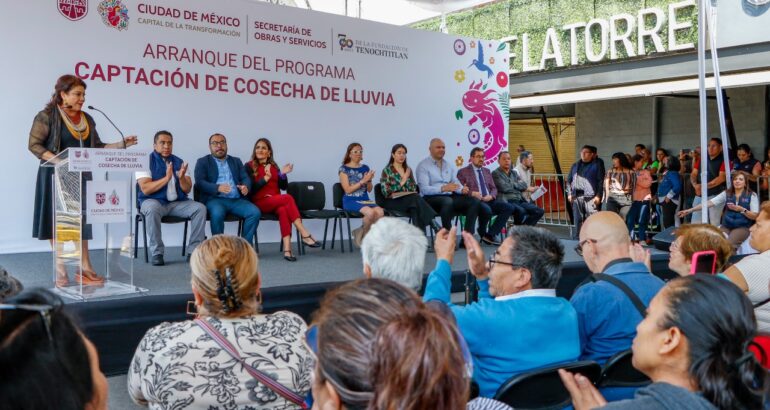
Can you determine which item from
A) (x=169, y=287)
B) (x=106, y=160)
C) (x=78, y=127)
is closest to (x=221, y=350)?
(x=106, y=160)

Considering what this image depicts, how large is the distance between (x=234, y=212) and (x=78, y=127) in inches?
77.6

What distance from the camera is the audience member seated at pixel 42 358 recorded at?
85cm

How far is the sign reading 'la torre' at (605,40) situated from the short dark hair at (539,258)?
29.2ft

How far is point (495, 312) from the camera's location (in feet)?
6.28

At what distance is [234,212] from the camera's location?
20.5 ft

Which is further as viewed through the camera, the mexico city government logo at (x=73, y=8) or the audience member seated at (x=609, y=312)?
the mexico city government logo at (x=73, y=8)

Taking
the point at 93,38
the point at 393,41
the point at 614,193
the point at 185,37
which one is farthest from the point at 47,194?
the point at 614,193

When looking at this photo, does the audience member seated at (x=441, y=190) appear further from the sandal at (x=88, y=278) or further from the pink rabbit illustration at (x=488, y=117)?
the sandal at (x=88, y=278)

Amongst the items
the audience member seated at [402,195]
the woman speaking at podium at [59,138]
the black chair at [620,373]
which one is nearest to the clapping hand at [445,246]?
the black chair at [620,373]

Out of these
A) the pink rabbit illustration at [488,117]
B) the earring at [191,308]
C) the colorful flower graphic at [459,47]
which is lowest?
the earring at [191,308]

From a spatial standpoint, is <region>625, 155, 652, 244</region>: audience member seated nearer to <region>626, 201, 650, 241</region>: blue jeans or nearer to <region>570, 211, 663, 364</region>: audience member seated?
<region>626, 201, 650, 241</region>: blue jeans

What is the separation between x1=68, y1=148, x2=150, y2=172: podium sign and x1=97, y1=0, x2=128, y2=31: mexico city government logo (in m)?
2.84

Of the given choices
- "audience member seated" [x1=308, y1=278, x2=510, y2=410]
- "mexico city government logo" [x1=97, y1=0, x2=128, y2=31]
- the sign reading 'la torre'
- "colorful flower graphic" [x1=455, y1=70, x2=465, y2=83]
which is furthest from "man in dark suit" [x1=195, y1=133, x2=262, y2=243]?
the sign reading 'la torre'

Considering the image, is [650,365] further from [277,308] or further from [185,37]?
[185,37]
